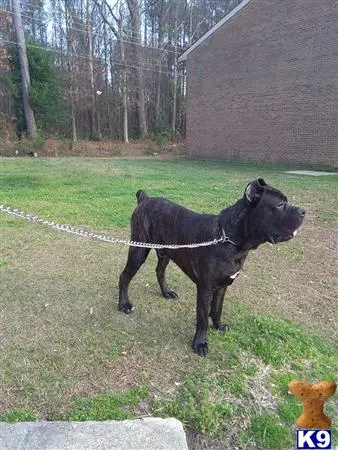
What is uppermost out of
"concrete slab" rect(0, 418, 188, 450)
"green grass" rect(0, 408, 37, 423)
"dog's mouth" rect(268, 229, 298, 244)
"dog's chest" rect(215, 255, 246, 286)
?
"dog's mouth" rect(268, 229, 298, 244)

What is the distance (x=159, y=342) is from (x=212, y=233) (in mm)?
1086

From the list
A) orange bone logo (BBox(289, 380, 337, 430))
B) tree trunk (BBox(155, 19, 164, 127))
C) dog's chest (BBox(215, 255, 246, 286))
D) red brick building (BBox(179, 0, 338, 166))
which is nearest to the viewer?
orange bone logo (BBox(289, 380, 337, 430))

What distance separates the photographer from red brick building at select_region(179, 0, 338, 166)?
17.3 m

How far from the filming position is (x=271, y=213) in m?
2.73

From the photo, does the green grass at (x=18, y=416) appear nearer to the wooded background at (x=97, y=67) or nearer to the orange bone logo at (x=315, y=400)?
the orange bone logo at (x=315, y=400)

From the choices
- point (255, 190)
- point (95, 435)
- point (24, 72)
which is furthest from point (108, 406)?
point (24, 72)

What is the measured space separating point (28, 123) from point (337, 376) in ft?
88.8

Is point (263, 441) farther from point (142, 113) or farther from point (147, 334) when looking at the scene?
point (142, 113)

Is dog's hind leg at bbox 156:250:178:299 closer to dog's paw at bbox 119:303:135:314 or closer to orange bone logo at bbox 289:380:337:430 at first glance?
dog's paw at bbox 119:303:135:314

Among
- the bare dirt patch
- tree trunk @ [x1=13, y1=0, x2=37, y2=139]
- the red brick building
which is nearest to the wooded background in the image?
tree trunk @ [x1=13, y1=0, x2=37, y2=139]

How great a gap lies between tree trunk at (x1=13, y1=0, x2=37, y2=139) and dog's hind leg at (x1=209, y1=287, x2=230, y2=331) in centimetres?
2481

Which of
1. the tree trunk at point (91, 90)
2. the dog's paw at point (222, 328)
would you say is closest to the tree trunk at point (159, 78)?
the tree trunk at point (91, 90)

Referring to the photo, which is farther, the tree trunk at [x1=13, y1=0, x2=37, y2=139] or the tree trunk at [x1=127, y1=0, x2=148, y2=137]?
the tree trunk at [x1=127, y1=0, x2=148, y2=137]

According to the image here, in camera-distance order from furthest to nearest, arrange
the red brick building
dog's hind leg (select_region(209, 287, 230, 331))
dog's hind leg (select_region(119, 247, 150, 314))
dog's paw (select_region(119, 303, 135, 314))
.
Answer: the red brick building → dog's paw (select_region(119, 303, 135, 314)) → dog's hind leg (select_region(119, 247, 150, 314)) → dog's hind leg (select_region(209, 287, 230, 331))
